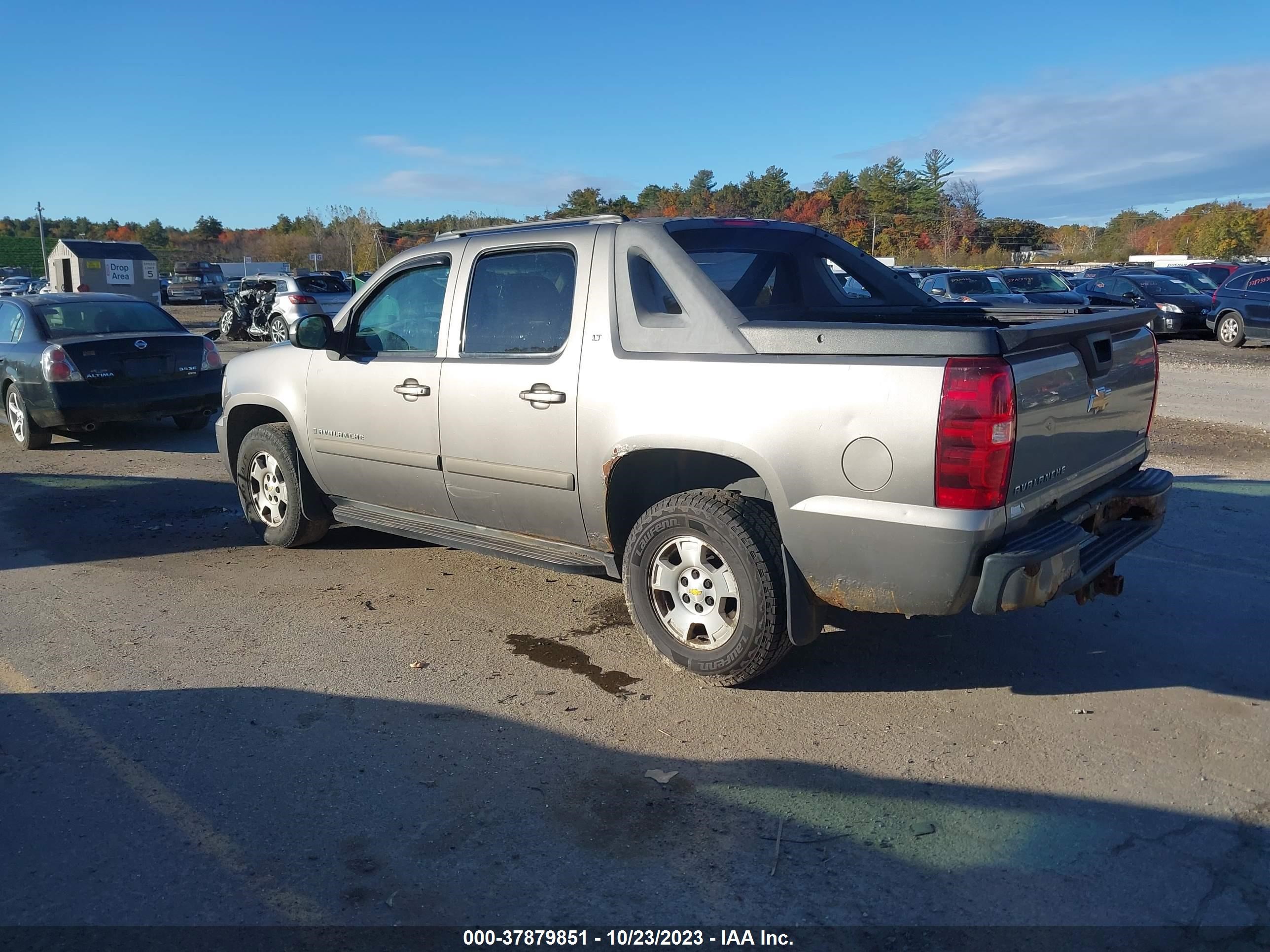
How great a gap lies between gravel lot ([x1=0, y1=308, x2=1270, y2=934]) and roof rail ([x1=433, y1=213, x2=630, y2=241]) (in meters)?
1.99

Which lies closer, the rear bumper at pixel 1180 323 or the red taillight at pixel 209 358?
the red taillight at pixel 209 358

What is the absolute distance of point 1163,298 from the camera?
22562 mm

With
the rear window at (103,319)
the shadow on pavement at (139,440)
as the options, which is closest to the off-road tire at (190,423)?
the shadow on pavement at (139,440)

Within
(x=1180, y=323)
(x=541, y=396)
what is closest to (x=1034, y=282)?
(x=1180, y=323)

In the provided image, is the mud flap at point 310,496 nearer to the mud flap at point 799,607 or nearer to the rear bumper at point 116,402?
the mud flap at point 799,607

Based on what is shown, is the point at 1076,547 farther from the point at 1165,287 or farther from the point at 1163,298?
the point at 1165,287

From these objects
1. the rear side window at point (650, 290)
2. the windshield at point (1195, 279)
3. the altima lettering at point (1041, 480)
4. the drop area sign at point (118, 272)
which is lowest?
the altima lettering at point (1041, 480)

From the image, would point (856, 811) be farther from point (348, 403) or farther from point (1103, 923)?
point (348, 403)

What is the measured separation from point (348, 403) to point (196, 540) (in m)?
2.04

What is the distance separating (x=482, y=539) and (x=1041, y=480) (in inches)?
108

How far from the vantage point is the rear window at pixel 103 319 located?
10.2 meters

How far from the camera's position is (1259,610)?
499 cm

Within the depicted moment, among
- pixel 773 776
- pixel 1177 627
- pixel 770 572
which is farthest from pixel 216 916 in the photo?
pixel 1177 627

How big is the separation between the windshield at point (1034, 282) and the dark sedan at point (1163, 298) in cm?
71
